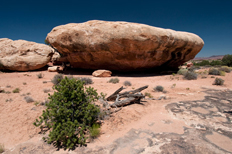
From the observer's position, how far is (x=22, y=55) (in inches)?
533

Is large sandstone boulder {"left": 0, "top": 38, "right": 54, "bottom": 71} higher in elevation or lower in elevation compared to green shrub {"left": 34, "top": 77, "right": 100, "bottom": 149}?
higher

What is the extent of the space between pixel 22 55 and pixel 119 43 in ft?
35.4

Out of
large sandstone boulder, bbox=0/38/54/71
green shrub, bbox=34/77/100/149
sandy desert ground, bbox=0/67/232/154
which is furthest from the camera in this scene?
large sandstone boulder, bbox=0/38/54/71

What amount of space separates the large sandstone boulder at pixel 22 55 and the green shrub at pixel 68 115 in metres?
12.9

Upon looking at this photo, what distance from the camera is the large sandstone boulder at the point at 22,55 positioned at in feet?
43.3

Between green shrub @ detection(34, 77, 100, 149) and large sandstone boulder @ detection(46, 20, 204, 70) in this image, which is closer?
green shrub @ detection(34, 77, 100, 149)

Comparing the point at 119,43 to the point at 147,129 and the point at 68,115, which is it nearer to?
the point at 147,129

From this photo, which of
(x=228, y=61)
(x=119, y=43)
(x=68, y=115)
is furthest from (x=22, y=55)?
(x=228, y=61)

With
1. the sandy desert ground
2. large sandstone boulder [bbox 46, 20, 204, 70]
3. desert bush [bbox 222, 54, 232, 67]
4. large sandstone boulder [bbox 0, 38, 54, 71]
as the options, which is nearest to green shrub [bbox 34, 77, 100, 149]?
the sandy desert ground

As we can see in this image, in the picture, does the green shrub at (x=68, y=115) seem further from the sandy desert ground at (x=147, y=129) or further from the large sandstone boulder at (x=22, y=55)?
the large sandstone boulder at (x=22, y=55)

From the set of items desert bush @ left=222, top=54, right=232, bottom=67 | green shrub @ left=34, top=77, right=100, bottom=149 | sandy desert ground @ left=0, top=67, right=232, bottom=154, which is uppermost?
desert bush @ left=222, top=54, right=232, bottom=67

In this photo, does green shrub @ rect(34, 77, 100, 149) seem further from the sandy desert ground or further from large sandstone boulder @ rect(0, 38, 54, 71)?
large sandstone boulder @ rect(0, 38, 54, 71)

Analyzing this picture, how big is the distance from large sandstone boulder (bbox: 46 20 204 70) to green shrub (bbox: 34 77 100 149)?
7242 millimetres

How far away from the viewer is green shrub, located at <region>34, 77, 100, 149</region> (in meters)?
2.70
